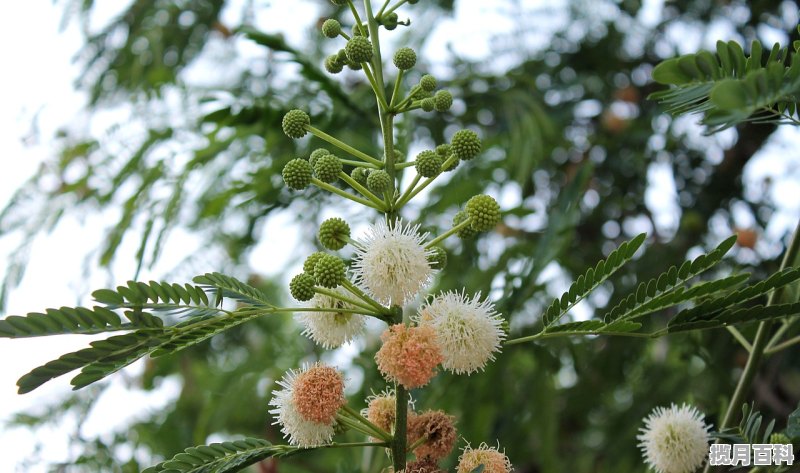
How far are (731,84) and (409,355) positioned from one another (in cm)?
57

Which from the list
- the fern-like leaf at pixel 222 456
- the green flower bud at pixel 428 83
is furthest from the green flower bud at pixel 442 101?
the fern-like leaf at pixel 222 456

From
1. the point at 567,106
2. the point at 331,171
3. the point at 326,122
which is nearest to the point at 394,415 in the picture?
the point at 331,171

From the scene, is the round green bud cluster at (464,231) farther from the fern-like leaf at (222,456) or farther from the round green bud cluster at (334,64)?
the fern-like leaf at (222,456)

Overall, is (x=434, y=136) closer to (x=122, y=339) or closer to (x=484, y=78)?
(x=484, y=78)

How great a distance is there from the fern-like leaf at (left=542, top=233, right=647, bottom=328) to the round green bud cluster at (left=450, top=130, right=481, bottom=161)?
0.91 ft

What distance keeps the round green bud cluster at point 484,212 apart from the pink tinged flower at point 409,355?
0.22 m

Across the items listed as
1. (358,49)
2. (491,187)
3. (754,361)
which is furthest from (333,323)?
(491,187)

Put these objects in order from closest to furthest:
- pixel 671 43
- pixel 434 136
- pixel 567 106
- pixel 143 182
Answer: pixel 143 182
pixel 434 136
pixel 567 106
pixel 671 43

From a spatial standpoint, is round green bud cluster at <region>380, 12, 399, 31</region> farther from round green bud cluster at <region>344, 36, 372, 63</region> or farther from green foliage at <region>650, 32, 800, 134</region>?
green foliage at <region>650, 32, 800, 134</region>

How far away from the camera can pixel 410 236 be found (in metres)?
1.30

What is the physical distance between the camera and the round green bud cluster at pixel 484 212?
1363 mm

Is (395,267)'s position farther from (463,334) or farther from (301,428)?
(301,428)

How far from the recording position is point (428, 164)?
4.45ft

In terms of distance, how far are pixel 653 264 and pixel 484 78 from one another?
939 millimetres
